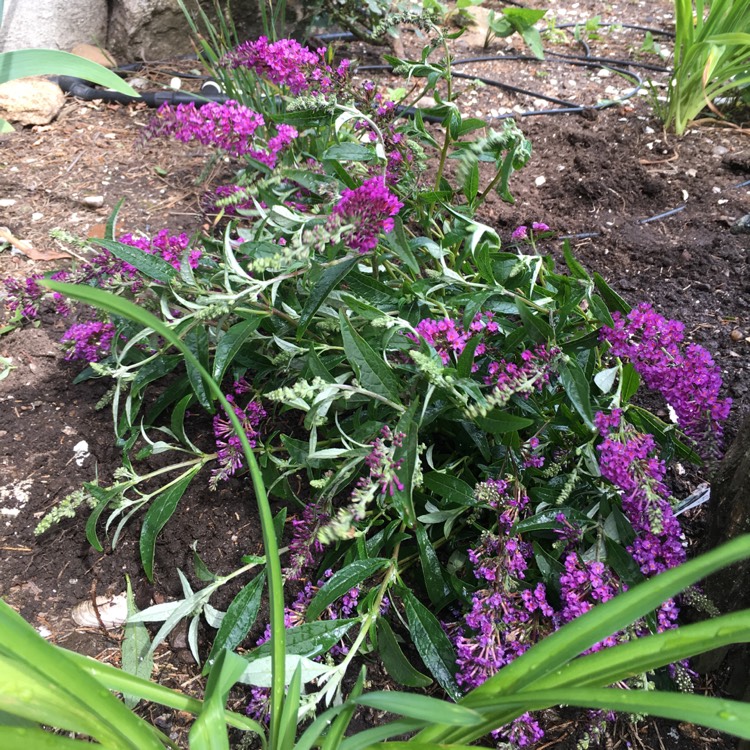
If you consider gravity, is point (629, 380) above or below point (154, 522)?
above

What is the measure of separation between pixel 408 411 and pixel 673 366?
526 mm

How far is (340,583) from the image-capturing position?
1.17 metres

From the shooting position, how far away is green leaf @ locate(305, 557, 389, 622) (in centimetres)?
115

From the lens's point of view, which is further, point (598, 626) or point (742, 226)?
point (742, 226)

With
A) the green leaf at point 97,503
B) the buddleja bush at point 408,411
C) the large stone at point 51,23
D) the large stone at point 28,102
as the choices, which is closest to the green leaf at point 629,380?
the buddleja bush at point 408,411

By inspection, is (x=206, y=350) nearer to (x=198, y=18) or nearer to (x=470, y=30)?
(x=198, y=18)

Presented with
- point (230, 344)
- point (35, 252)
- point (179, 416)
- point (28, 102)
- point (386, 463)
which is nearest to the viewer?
point (386, 463)

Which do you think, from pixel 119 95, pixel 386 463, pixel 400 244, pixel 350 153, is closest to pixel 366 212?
pixel 400 244

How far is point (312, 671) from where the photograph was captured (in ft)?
3.51

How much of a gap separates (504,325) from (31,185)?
2050 mm

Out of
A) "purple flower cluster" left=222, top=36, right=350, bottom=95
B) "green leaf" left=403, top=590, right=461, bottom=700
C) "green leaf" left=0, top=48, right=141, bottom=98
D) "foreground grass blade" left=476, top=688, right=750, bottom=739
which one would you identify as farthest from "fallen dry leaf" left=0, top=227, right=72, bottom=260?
"foreground grass blade" left=476, top=688, right=750, bottom=739

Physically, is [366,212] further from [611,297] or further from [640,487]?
[640,487]

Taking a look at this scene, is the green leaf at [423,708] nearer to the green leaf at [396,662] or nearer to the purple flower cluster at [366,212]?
the green leaf at [396,662]

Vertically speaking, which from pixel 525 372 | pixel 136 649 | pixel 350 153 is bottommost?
pixel 136 649
